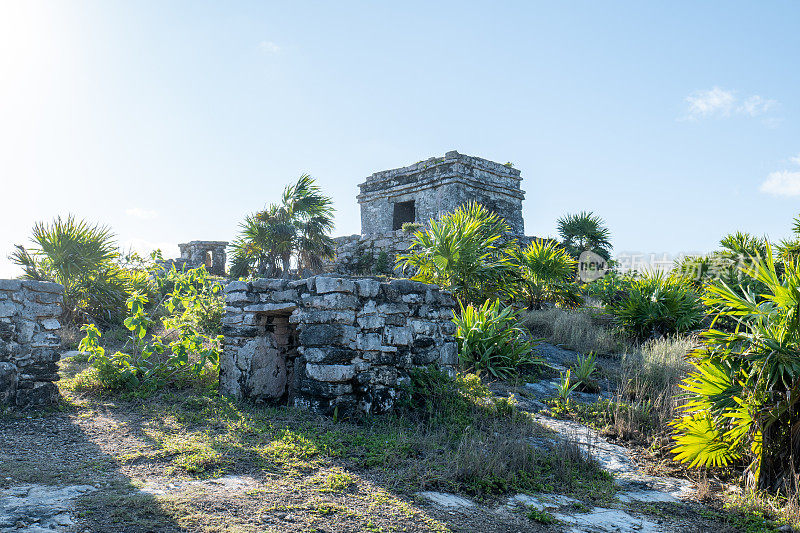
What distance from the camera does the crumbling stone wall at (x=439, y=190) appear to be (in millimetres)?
14814

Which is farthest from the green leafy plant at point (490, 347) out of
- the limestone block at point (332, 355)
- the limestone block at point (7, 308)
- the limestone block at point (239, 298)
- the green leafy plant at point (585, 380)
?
the limestone block at point (7, 308)

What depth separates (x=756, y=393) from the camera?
4184 mm

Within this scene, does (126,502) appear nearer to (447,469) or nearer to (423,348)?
(447,469)

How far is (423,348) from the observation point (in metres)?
6.41

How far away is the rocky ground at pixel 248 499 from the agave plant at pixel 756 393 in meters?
0.49

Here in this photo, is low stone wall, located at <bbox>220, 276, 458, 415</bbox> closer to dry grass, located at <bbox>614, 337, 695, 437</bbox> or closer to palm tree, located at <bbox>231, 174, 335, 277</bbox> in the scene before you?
dry grass, located at <bbox>614, 337, 695, 437</bbox>

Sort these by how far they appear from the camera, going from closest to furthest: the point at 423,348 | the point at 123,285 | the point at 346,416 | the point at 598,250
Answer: the point at 346,416, the point at 423,348, the point at 123,285, the point at 598,250

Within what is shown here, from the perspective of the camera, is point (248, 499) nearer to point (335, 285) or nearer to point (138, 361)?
point (335, 285)

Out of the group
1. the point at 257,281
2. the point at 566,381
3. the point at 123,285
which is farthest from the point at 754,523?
the point at 123,285

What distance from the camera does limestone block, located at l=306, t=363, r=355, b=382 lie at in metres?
5.47

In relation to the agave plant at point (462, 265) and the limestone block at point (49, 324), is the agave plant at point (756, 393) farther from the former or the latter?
the limestone block at point (49, 324)

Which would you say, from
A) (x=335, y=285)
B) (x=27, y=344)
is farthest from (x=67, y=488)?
(x=27, y=344)

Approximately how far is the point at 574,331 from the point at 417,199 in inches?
278

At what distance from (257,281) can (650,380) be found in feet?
17.2
